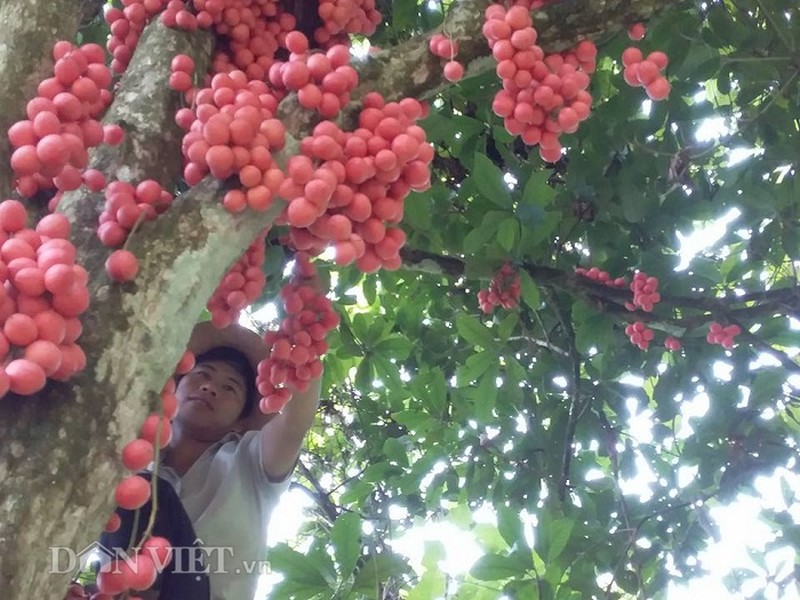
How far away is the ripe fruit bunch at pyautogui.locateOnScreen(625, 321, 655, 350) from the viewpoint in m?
3.15

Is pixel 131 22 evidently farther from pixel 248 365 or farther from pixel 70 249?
pixel 248 365

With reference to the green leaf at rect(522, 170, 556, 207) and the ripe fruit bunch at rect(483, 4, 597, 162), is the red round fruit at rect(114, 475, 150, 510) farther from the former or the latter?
the green leaf at rect(522, 170, 556, 207)

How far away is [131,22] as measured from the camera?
6.09 ft

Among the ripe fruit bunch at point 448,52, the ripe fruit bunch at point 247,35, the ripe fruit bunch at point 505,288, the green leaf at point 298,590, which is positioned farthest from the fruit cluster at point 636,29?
the green leaf at point 298,590

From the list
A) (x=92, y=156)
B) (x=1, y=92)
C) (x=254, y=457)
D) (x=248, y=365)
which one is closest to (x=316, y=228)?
(x=92, y=156)

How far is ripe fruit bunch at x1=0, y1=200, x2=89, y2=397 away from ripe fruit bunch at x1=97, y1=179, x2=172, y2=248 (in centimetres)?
14

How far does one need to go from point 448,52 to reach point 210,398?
51.8 inches

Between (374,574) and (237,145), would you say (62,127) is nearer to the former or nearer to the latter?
(237,145)

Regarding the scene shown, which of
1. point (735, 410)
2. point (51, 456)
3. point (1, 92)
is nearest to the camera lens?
point (51, 456)

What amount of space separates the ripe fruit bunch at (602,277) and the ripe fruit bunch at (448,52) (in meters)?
1.60

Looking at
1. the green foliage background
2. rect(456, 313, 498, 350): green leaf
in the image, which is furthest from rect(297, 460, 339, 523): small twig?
rect(456, 313, 498, 350): green leaf

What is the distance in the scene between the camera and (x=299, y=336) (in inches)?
74.9

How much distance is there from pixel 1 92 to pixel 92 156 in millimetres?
181

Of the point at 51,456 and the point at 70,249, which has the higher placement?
the point at 70,249
